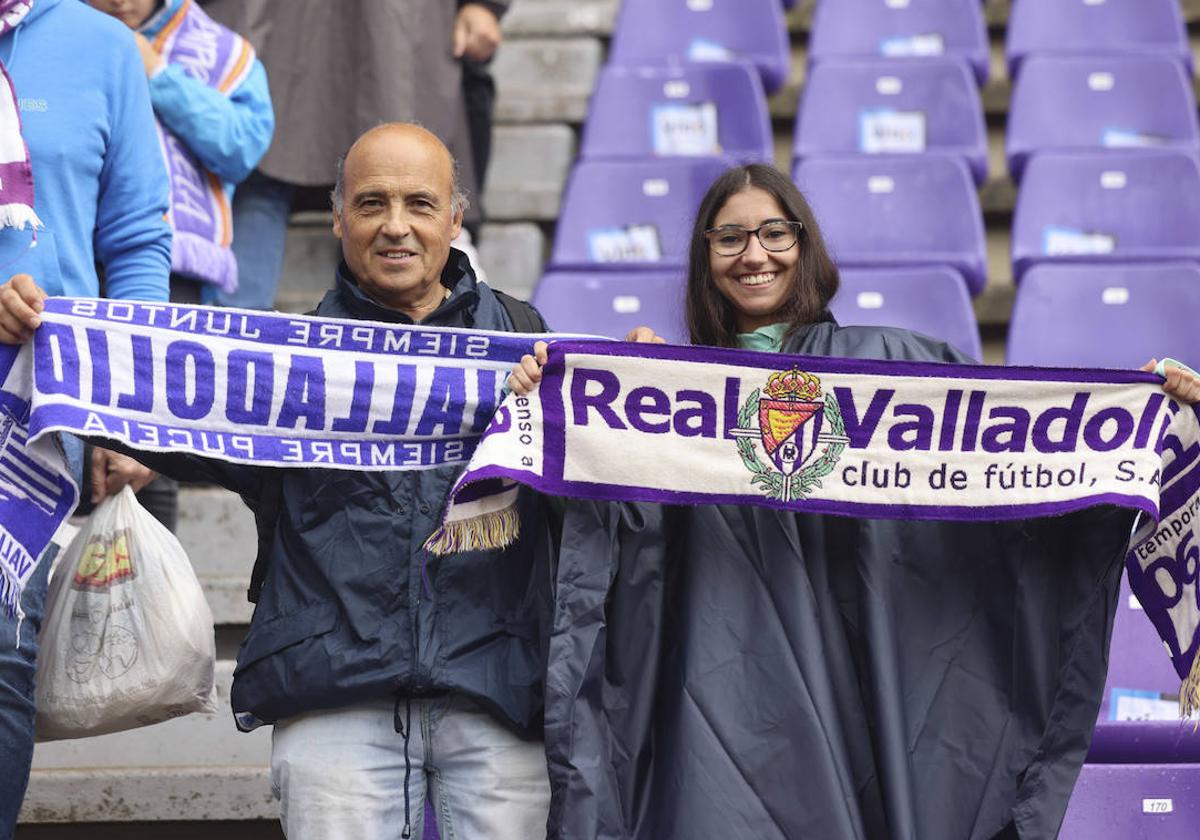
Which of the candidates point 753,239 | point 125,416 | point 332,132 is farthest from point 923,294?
point 125,416

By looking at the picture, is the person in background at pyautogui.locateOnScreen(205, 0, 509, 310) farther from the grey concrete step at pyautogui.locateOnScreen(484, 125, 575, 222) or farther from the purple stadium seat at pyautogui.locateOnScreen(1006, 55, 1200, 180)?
the purple stadium seat at pyautogui.locateOnScreen(1006, 55, 1200, 180)

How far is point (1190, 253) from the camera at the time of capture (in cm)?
527

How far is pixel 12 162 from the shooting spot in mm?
2838

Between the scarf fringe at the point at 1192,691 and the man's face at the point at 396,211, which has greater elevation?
the man's face at the point at 396,211

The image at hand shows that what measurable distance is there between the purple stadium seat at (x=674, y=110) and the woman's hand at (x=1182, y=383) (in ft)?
10.7

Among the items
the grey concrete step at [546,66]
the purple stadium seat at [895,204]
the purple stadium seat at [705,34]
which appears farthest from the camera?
the grey concrete step at [546,66]

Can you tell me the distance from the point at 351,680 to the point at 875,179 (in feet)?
11.2

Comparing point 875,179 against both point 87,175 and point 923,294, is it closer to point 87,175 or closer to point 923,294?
point 923,294

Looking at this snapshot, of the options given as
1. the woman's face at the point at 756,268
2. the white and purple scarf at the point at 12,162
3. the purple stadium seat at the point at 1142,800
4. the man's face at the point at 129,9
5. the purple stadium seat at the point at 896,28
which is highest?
the purple stadium seat at the point at 896,28

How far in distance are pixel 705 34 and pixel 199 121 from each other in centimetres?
310

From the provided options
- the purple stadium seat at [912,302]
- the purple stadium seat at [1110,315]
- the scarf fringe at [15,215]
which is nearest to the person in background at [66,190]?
the scarf fringe at [15,215]

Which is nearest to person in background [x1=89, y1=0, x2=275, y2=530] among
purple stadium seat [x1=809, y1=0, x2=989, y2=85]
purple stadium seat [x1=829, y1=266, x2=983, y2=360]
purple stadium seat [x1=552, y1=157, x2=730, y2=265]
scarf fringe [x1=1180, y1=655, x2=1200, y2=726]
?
purple stadium seat [x1=552, y1=157, x2=730, y2=265]

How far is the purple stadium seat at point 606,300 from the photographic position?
5.02 metres

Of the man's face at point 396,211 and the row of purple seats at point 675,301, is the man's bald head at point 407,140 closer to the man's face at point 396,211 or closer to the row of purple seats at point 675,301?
the man's face at point 396,211
